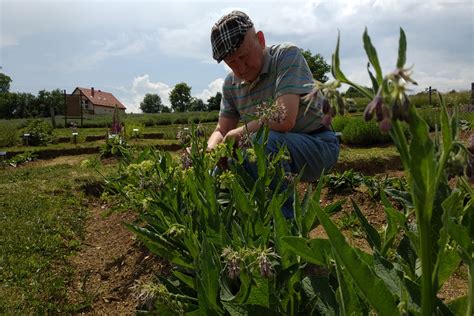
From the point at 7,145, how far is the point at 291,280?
47.2ft

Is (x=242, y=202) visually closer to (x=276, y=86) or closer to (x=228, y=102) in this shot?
(x=276, y=86)

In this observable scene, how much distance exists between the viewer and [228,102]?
10.7 feet

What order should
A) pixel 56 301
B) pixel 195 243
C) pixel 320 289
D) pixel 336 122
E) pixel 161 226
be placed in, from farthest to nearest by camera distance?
pixel 336 122 < pixel 56 301 < pixel 161 226 < pixel 195 243 < pixel 320 289

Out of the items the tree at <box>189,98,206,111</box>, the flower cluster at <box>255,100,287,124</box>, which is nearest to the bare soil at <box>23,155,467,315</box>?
the flower cluster at <box>255,100,287,124</box>

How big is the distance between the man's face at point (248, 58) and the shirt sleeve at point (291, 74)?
138 mm

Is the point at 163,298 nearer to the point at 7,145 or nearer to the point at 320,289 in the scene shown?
the point at 320,289

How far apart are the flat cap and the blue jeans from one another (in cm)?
54

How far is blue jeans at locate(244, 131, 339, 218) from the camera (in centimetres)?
245

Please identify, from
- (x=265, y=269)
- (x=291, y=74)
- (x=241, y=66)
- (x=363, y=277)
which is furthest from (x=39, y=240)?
(x=363, y=277)

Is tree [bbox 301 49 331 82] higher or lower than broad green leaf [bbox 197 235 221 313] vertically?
higher

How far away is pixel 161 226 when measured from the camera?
6.21 ft

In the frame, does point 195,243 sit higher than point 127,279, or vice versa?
point 195,243

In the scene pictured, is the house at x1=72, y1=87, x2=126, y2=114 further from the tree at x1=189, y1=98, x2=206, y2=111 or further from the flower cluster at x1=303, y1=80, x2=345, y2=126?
the flower cluster at x1=303, y1=80, x2=345, y2=126

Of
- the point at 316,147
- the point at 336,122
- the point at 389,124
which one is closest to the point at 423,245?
the point at 389,124
